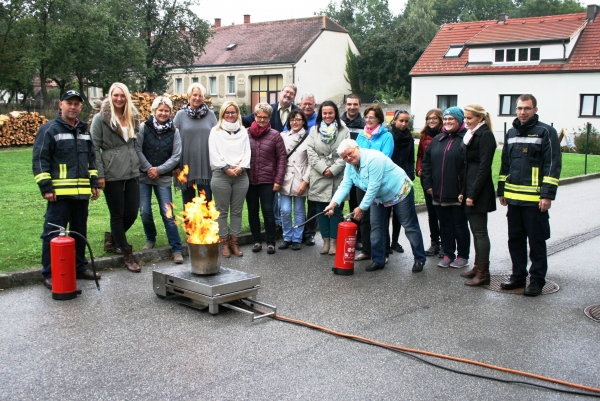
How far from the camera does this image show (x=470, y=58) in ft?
134

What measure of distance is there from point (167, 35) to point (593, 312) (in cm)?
4284

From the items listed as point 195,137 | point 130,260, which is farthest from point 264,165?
point 130,260

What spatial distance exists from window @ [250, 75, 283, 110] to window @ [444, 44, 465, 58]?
13.0 meters

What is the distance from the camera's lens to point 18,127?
2588cm

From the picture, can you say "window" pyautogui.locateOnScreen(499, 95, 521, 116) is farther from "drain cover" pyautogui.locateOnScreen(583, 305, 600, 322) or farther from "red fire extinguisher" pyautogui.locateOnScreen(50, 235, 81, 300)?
"red fire extinguisher" pyautogui.locateOnScreen(50, 235, 81, 300)

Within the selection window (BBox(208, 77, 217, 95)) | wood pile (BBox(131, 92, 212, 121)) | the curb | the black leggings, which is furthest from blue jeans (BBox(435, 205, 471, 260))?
window (BBox(208, 77, 217, 95))

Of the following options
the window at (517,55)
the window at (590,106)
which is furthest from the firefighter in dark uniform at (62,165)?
the window at (517,55)

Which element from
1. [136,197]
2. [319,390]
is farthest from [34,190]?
[319,390]

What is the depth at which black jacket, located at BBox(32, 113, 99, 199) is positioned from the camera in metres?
6.69

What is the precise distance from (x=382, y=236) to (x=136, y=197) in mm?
3211

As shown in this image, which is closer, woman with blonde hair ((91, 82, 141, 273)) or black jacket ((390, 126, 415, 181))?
woman with blonde hair ((91, 82, 141, 273))

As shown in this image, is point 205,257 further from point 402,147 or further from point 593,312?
point 593,312

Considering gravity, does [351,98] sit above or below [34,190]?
above

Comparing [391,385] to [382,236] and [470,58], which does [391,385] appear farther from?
[470,58]
